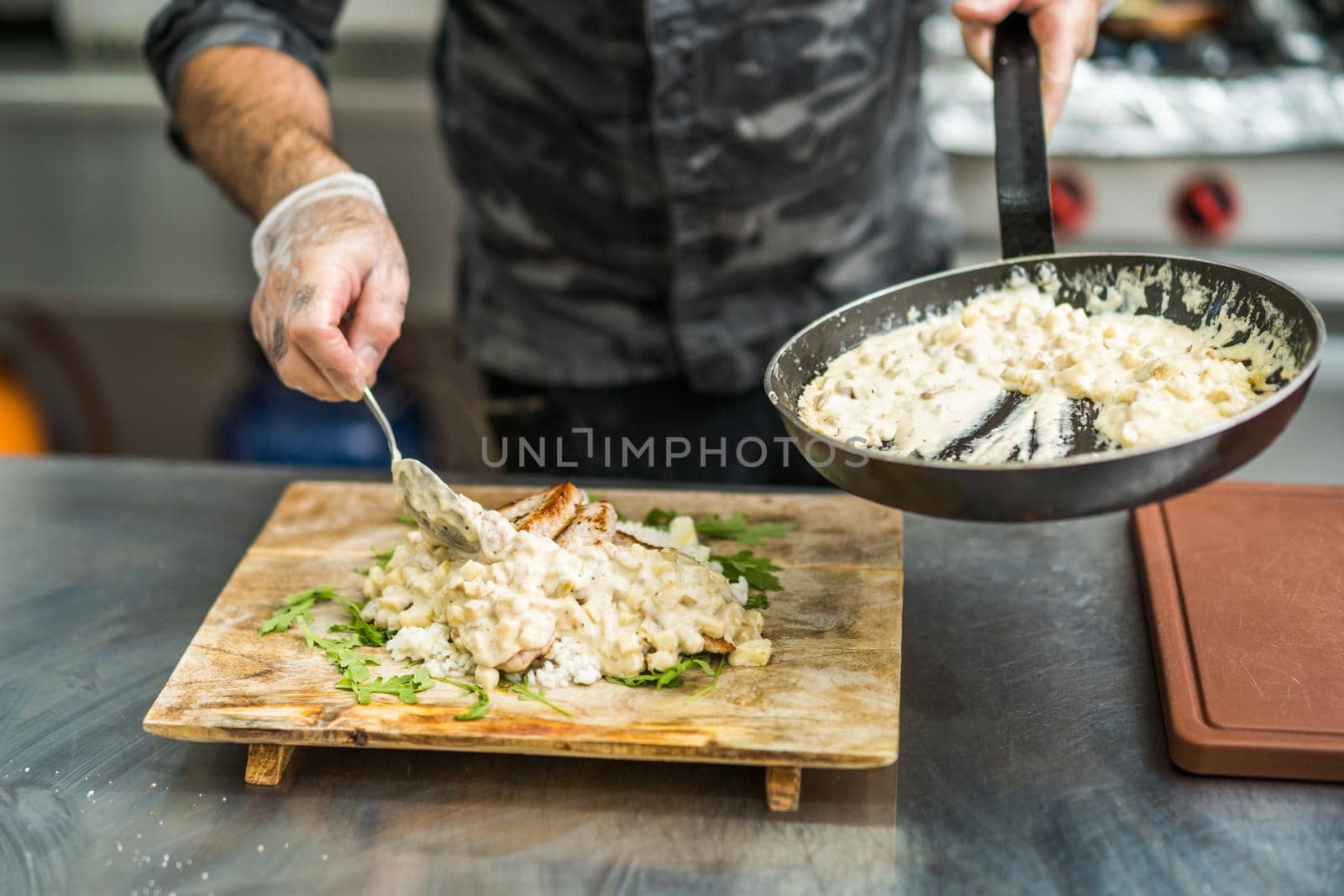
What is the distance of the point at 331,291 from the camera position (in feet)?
4.19

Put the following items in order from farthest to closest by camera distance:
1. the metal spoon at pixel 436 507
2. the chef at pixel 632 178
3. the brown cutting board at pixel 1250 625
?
the chef at pixel 632 178 < the metal spoon at pixel 436 507 < the brown cutting board at pixel 1250 625

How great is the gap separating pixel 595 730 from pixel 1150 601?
61 centimetres

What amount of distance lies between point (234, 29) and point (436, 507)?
803mm

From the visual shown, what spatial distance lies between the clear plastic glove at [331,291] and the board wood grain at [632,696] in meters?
0.24

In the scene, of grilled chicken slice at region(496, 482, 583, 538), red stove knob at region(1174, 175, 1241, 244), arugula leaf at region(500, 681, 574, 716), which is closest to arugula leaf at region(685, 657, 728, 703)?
arugula leaf at region(500, 681, 574, 716)

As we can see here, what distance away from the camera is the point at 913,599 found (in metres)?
1.39

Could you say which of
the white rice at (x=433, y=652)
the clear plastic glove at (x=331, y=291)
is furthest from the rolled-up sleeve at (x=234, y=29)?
the white rice at (x=433, y=652)

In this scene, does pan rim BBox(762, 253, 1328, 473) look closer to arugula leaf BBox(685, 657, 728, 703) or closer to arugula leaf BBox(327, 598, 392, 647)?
arugula leaf BBox(685, 657, 728, 703)

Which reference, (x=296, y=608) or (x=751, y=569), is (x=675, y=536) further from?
(x=296, y=608)

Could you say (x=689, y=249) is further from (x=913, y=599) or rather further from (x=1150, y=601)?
(x=1150, y=601)

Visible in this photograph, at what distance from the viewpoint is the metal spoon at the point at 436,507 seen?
1.18m

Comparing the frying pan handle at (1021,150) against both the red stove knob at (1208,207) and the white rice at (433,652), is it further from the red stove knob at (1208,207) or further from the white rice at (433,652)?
the red stove knob at (1208,207)

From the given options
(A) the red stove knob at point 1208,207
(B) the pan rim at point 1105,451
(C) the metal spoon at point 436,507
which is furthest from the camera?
(A) the red stove knob at point 1208,207

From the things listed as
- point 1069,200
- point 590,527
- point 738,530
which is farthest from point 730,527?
point 1069,200
